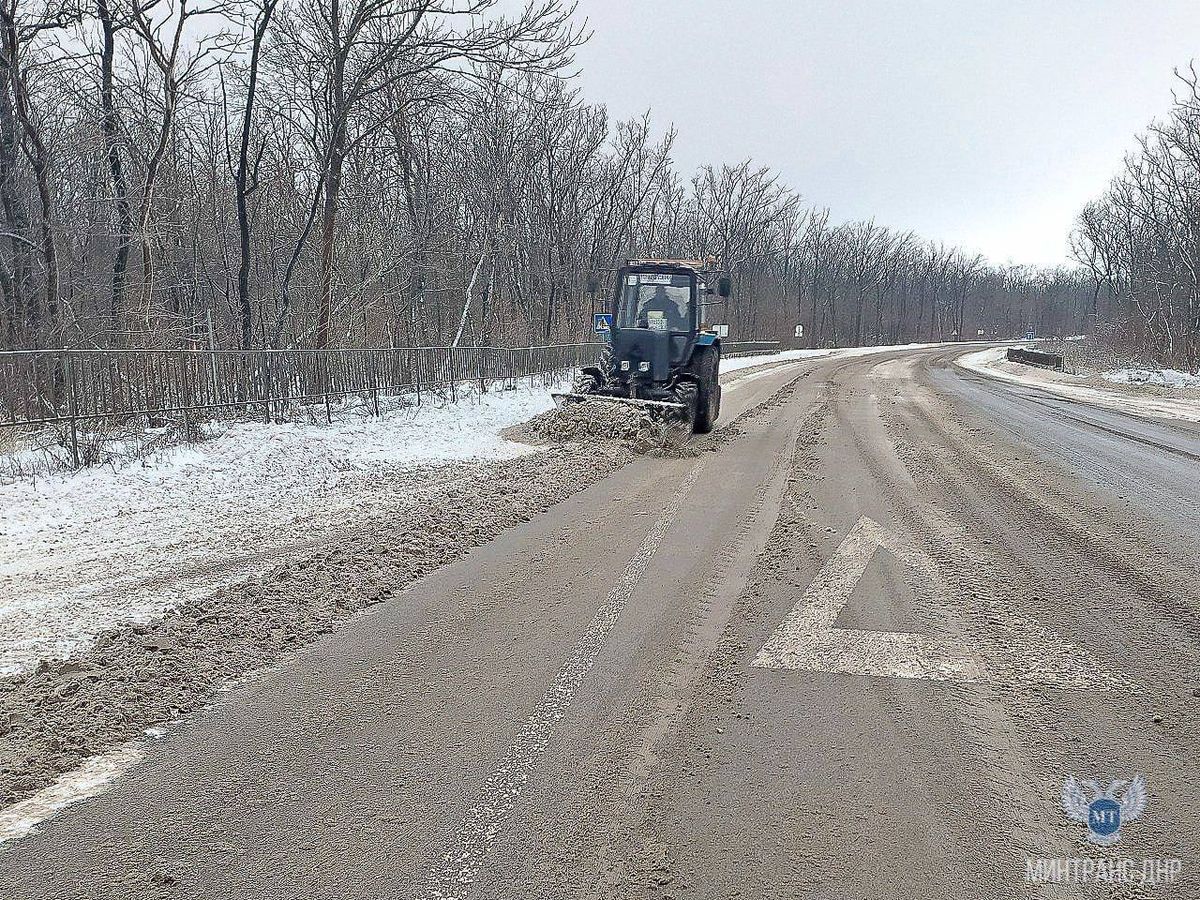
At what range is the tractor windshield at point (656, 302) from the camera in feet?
47.5

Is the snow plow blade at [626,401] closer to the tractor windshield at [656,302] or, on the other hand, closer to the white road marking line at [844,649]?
the tractor windshield at [656,302]

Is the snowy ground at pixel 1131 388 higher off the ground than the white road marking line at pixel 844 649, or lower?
higher

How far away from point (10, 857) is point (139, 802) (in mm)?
436

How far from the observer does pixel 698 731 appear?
371cm

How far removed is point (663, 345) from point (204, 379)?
7.65 meters

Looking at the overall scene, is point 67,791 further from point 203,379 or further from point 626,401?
point 626,401

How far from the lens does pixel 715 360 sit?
590 inches

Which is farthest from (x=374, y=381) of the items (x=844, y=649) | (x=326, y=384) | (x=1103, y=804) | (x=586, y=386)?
(x=1103, y=804)

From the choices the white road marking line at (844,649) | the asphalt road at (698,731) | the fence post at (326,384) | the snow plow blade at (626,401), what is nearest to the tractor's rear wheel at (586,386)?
the snow plow blade at (626,401)

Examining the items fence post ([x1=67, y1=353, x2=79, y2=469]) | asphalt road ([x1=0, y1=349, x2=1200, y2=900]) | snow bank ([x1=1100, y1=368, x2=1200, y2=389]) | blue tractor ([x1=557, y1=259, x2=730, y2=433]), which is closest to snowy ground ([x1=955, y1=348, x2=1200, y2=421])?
snow bank ([x1=1100, y1=368, x2=1200, y2=389])

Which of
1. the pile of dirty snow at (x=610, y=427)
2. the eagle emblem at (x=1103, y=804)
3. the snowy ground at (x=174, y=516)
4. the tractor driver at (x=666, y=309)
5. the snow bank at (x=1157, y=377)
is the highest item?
the tractor driver at (x=666, y=309)

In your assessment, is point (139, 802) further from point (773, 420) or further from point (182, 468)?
point (773, 420)

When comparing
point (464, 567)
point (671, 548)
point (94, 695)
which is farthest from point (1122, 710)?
point (94, 695)

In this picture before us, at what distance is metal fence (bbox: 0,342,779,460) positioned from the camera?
355 inches
